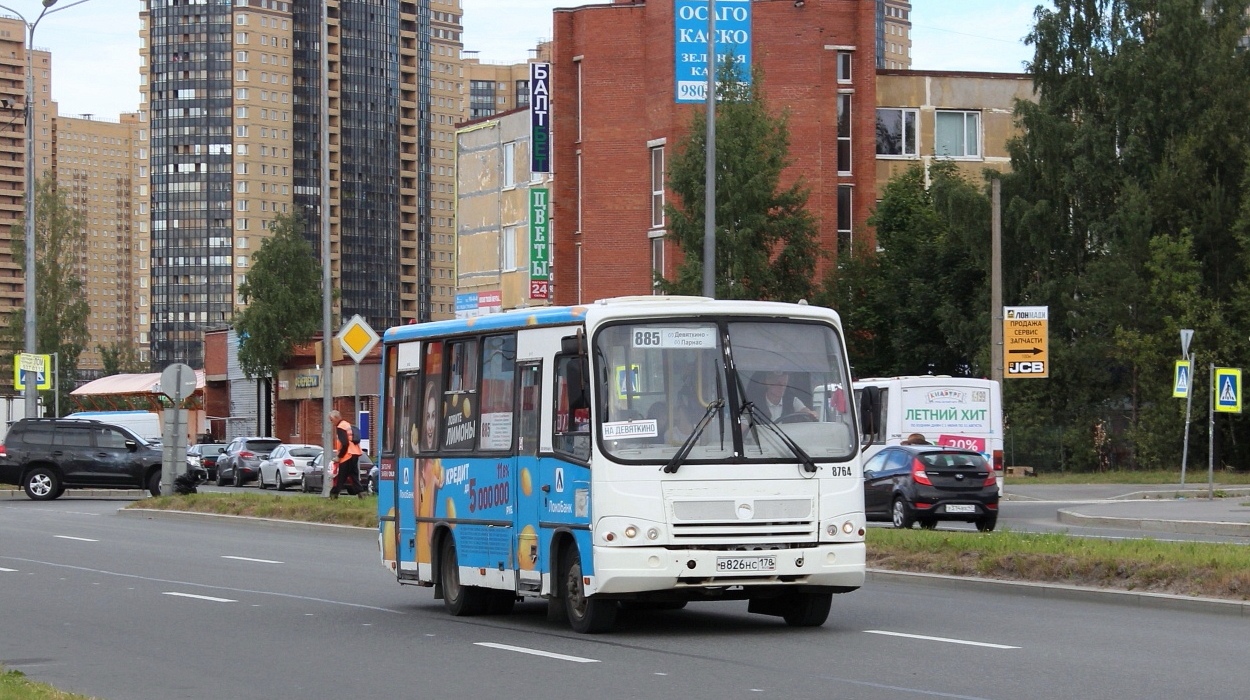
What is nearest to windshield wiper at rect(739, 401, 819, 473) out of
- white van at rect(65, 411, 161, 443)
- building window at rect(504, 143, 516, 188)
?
white van at rect(65, 411, 161, 443)

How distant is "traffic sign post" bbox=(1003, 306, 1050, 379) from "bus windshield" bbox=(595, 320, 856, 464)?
30.5 m

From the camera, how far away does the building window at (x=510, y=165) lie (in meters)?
75.2

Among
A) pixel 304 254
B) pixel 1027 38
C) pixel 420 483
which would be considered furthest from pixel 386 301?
pixel 420 483

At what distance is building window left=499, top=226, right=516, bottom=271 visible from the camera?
246 ft

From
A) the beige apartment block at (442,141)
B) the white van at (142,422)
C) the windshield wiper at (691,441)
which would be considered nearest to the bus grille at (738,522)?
the windshield wiper at (691,441)

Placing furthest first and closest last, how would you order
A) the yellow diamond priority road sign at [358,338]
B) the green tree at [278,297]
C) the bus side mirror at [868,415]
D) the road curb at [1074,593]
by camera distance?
the green tree at [278,297] < the yellow diamond priority road sign at [358,338] < the road curb at [1074,593] < the bus side mirror at [868,415]

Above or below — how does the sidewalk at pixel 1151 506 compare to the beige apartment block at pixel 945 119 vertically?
below

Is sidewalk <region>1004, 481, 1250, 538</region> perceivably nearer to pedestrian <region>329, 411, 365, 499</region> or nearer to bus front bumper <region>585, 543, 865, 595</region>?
pedestrian <region>329, 411, 365, 499</region>

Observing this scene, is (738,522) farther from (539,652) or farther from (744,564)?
(539,652)

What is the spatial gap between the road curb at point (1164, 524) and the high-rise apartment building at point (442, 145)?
149903mm

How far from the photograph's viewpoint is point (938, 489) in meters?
29.2

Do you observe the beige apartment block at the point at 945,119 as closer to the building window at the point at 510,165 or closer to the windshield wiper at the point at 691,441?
the building window at the point at 510,165

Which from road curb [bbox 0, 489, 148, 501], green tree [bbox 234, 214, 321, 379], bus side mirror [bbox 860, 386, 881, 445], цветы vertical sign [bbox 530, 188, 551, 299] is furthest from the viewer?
green tree [bbox 234, 214, 321, 379]

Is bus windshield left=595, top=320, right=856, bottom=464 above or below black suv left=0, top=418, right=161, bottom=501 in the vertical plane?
above
